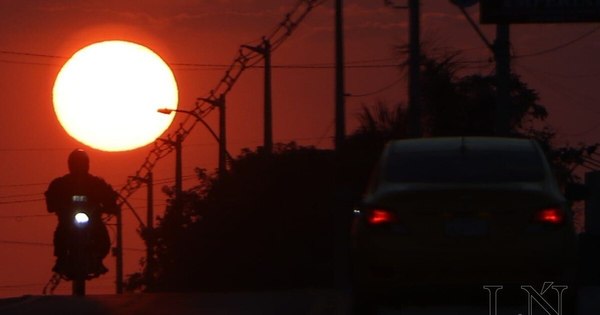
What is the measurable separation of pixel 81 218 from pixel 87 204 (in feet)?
0.64

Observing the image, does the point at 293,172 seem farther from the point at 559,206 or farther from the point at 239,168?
the point at 559,206

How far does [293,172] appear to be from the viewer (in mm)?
46938

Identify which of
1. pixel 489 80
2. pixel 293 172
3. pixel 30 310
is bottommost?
pixel 30 310

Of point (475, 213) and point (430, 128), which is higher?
point (430, 128)

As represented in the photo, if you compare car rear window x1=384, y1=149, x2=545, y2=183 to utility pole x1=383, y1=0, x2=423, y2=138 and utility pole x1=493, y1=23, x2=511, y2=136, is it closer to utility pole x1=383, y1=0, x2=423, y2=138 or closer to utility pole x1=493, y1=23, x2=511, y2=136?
utility pole x1=493, y1=23, x2=511, y2=136

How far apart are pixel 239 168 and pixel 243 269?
23.8 ft

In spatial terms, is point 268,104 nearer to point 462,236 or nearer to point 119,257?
point 119,257

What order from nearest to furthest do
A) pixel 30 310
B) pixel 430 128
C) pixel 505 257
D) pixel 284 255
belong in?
1. pixel 505 257
2. pixel 30 310
3. pixel 284 255
4. pixel 430 128

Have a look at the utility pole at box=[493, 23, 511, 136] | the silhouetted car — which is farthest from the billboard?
the silhouetted car

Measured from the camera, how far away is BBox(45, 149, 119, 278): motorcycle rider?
18.2 m

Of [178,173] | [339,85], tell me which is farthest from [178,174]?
[339,85]

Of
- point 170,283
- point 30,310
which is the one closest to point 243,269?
point 170,283

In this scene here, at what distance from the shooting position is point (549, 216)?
45.9 ft

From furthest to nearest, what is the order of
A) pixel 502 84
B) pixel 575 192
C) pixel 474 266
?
1. pixel 502 84
2. pixel 575 192
3. pixel 474 266
